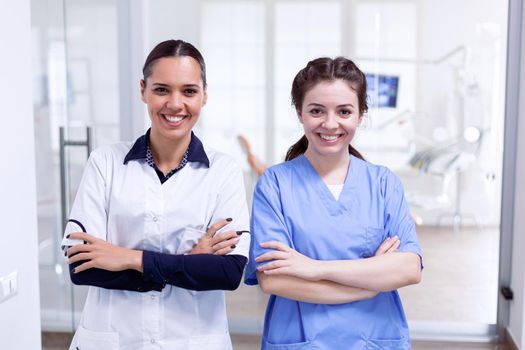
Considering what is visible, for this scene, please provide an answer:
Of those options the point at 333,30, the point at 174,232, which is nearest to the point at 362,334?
the point at 174,232

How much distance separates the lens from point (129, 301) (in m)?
1.43

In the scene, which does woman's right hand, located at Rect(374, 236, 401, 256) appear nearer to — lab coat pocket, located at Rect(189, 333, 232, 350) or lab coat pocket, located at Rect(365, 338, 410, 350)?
lab coat pocket, located at Rect(365, 338, 410, 350)

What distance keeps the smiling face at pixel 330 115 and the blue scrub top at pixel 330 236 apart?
112 mm

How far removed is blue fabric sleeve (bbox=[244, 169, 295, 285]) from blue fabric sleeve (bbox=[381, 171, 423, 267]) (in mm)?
257

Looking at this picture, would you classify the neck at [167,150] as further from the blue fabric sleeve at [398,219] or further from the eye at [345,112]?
the blue fabric sleeve at [398,219]

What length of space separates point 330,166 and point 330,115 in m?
0.16

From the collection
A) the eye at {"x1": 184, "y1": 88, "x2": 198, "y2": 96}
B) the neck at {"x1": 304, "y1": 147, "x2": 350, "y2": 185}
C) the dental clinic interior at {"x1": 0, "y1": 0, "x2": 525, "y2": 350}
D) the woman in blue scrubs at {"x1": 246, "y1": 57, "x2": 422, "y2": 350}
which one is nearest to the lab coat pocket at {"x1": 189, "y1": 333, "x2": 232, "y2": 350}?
the woman in blue scrubs at {"x1": 246, "y1": 57, "x2": 422, "y2": 350}

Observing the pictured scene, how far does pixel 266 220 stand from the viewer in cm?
149

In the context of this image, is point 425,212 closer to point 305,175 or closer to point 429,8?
point 429,8

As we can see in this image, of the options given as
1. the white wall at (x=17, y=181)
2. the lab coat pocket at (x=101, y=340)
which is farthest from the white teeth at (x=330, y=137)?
the white wall at (x=17, y=181)

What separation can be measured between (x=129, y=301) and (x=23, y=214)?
Result: 0.47 meters

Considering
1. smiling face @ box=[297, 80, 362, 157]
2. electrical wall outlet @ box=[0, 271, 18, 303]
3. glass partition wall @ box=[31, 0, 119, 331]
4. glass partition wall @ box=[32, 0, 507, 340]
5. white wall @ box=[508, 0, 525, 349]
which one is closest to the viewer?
smiling face @ box=[297, 80, 362, 157]

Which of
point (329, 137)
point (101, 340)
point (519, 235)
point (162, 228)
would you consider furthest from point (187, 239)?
point (519, 235)

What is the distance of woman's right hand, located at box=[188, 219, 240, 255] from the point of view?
1.41 meters
